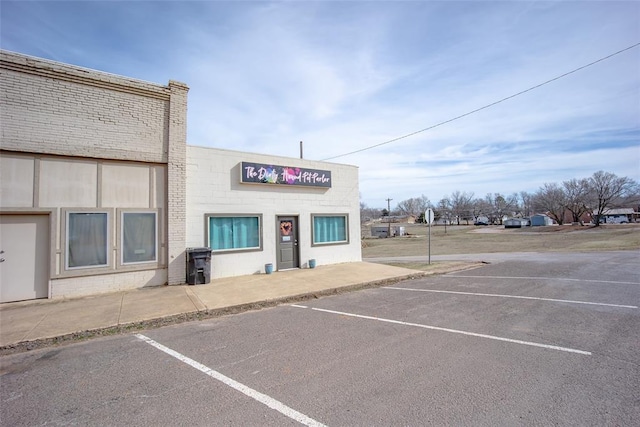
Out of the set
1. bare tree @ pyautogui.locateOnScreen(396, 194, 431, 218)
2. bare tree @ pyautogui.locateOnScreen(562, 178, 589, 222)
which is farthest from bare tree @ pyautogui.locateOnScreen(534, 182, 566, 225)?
bare tree @ pyautogui.locateOnScreen(396, 194, 431, 218)

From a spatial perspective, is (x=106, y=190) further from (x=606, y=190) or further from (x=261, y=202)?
(x=606, y=190)

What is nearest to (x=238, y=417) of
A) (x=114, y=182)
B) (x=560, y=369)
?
(x=560, y=369)

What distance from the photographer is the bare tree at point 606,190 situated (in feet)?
192

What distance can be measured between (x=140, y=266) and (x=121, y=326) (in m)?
3.49

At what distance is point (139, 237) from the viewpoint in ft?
30.2

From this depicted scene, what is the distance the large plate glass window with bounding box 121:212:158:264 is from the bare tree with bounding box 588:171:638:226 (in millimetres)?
76152

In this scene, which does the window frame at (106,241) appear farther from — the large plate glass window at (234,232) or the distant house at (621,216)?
the distant house at (621,216)

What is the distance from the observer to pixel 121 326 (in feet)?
19.6

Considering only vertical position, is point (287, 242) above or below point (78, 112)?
below

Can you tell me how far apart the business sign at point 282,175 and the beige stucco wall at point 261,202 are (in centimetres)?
22

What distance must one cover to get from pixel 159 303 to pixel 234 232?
159 inches

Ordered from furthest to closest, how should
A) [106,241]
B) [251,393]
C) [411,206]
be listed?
[411,206] → [106,241] → [251,393]

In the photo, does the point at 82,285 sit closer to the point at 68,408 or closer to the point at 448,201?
the point at 68,408

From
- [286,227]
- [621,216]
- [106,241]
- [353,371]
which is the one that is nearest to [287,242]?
[286,227]
